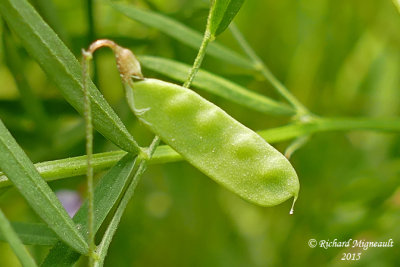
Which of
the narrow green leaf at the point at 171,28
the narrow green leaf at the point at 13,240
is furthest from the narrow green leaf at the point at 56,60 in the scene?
the narrow green leaf at the point at 171,28

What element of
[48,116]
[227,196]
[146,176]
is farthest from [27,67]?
[227,196]

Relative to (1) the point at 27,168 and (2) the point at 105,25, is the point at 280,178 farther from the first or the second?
(2) the point at 105,25

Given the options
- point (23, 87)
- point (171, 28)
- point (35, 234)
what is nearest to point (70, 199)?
point (23, 87)

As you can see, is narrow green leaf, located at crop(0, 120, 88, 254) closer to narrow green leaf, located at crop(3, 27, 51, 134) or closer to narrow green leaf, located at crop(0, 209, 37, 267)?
narrow green leaf, located at crop(0, 209, 37, 267)

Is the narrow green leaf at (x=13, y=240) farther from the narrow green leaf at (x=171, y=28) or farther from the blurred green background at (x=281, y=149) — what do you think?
the blurred green background at (x=281, y=149)

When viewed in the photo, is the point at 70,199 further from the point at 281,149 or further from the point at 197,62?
the point at 197,62

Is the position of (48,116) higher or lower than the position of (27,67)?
lower
